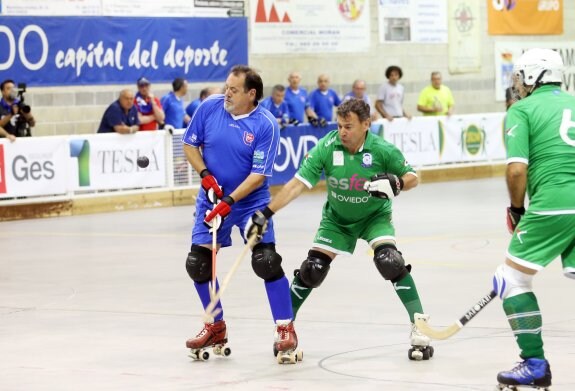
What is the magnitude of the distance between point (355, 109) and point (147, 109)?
46.7 feet

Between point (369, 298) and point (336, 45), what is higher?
point (336, 45)

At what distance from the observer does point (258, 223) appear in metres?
9.23

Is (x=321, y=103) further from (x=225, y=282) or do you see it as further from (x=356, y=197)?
(x=225, y=282)

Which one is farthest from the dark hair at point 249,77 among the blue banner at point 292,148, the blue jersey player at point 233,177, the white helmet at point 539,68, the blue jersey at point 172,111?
the blue banner at point 292,148

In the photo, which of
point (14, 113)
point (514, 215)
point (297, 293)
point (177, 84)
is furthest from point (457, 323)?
point (177, 84)

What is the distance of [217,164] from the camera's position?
9773 millimetres

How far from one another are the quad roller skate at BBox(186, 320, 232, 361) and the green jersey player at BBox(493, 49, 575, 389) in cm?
238

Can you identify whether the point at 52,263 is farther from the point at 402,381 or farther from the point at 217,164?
the point at 402,381

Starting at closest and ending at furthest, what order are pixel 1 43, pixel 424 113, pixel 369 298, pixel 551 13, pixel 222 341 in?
pixel 222 341, pixel 369 298, pixel 1 43, pixel 424 113, pixel 551 13

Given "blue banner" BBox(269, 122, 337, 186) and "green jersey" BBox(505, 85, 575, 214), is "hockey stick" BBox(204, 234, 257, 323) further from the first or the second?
"blue banner" BBox(269, 122, 337, 186)

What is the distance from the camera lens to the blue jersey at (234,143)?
9727mm

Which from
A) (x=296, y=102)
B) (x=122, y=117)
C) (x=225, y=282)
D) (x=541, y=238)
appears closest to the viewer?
(x=541, y=238)

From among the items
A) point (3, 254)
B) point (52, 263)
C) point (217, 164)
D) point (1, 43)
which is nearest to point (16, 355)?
point (217, 164)

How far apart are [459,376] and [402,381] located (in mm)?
380
